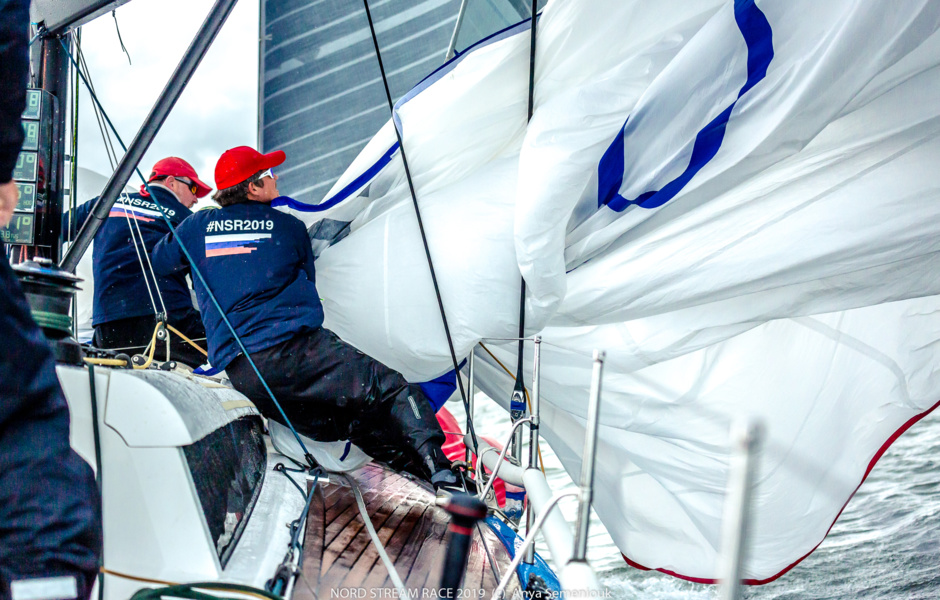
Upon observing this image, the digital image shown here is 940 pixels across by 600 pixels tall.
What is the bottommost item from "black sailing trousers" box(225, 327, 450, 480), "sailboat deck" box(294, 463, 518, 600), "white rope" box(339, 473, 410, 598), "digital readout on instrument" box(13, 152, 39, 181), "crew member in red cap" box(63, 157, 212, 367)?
"sailboat deck" box(294, 463, 518, 600)

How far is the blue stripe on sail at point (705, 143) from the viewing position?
1.68 meters

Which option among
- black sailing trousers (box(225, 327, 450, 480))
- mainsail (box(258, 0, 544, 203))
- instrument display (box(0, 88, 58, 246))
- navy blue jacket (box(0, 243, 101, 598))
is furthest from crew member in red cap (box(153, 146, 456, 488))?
mainsail (box(258, 0, 544, 203))

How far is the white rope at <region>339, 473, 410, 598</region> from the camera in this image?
1.20 meters

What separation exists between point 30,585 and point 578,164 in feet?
4.52

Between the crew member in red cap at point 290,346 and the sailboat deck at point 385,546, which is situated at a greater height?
the crew member in red cap at point 290,346

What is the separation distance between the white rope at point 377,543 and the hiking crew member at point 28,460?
51 centimetres

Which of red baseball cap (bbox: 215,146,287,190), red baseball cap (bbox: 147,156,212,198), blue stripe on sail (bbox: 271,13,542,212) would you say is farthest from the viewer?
red baseball cap (bbox: 147,156,212,198)

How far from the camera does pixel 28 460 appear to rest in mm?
790

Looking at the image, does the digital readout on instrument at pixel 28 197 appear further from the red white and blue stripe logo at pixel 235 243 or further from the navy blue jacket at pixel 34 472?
the navy blue jacket at pixel 34 472

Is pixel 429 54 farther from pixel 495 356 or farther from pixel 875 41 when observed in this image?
pixel 875 41

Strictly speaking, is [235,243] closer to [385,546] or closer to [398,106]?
[398,106]

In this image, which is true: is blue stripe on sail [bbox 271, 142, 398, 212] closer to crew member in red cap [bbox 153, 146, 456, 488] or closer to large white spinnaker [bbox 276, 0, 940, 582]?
large white spinnaker [bbox 276, 0, 940, 582]

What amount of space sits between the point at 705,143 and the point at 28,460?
1.57m

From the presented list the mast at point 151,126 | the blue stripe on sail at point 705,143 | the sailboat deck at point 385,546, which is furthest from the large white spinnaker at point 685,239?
the mast at point 151,126
